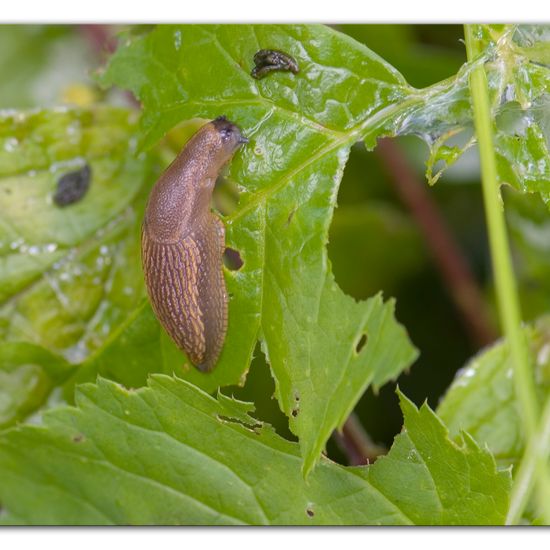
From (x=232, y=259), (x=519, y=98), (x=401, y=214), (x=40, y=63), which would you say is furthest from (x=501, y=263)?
(x=40, y=63)

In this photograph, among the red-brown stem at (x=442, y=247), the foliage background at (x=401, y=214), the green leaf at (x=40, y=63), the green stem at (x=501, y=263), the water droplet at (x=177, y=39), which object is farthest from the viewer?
the green leaf at (x=40, y=63)

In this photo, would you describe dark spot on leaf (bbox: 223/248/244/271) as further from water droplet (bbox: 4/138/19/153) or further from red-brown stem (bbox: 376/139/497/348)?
red-brown stem (bbox: 376/139/497/348)

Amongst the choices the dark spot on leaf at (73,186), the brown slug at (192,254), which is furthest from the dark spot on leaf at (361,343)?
the dark spot on leaf at (73,186)

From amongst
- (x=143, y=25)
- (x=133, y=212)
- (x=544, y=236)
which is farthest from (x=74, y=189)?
(x=544, y=236)

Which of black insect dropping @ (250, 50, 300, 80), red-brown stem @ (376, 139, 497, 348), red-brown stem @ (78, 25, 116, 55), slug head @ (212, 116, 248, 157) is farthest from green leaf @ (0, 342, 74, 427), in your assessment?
red-brown stem @ (376, 139, 497, 348)

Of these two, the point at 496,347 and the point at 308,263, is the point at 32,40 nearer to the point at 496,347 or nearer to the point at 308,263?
the point at 308,263

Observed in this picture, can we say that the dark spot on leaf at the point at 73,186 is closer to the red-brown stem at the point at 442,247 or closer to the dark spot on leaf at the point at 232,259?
the dark spot on leaf at the point at 232,259

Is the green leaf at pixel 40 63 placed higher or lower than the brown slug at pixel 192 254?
higher
